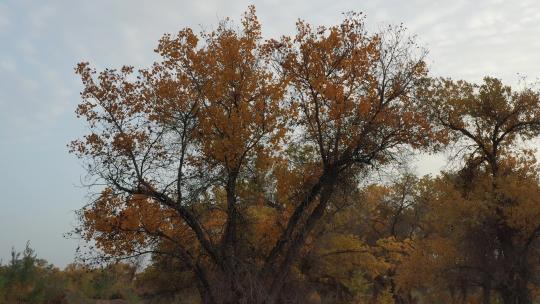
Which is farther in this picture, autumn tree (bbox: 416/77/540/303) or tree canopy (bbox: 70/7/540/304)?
autumn tree (bbox: 416/77/540/303)

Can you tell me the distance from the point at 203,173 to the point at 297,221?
3.96 m

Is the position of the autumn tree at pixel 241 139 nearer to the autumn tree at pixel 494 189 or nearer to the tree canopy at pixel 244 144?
the tree canopy at pixel 244 144

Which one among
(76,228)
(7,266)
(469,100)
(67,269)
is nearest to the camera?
(76,228)

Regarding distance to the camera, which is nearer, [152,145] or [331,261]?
[152,145]

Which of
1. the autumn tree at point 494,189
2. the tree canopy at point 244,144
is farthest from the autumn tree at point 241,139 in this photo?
the autumn tree at point 494,189

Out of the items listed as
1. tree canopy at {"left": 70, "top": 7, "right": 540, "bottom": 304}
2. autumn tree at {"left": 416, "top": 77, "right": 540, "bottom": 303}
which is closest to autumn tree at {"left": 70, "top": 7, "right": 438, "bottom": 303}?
tree canopy at {"left": 70, "top": 7, "right": 540, "bottom": 304}

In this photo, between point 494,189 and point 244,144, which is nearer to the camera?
point 244,144

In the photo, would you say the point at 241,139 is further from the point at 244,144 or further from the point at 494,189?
the point at 494,189

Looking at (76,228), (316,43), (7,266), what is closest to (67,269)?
(7,266)

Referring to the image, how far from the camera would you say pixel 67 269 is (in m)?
39.9

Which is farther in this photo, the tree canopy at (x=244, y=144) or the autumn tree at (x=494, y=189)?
the autumn tree at (x=494, y=189)

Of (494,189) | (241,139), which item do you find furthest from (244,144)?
(494,189)

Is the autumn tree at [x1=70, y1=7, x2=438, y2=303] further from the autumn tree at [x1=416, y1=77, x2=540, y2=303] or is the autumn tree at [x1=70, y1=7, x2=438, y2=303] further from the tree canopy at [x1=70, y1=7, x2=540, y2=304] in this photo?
the autumn tree at [x1=416, y1=77, x2=540, y2=303]

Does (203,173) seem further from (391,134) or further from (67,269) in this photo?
(67,269)
